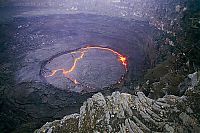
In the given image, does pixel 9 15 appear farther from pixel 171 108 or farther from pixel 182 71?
pixel 171 108

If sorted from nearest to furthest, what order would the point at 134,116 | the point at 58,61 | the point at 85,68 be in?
the point at 134,116 < the point at 85,68 < the point at 58,61

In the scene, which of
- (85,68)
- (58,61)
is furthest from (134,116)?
(58,61)

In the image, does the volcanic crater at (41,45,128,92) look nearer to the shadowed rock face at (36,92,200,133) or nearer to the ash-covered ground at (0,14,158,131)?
the ash-covered ground at (0,14,158,131)

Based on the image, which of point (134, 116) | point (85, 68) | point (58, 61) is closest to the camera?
point (134, 116)

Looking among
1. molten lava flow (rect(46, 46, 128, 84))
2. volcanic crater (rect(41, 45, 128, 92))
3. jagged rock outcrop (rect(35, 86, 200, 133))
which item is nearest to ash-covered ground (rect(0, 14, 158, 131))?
volcanic crater (rect(41, 45, 128, 92))

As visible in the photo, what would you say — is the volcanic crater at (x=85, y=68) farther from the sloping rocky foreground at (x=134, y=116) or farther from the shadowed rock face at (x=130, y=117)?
the sloping rocky foreground at (x=134, y=116)

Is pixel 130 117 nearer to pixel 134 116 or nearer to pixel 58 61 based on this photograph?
pixel 134 116

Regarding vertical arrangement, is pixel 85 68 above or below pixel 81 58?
below
